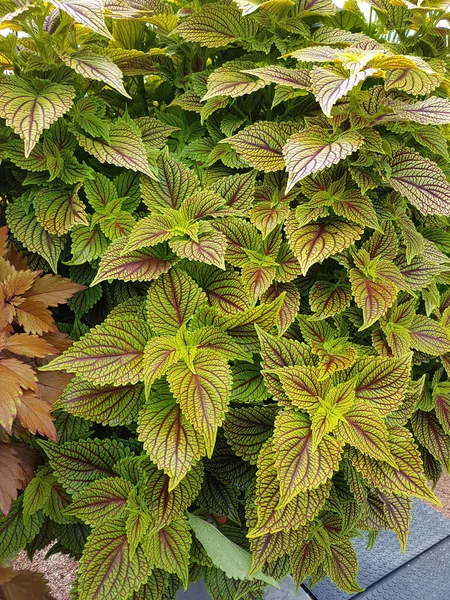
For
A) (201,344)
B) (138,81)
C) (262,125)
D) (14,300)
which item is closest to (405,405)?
(201,344)

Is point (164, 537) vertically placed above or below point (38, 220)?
below

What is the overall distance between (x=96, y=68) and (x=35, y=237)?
24 cm

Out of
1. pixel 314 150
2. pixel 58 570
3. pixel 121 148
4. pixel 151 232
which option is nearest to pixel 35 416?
pixel 151 232

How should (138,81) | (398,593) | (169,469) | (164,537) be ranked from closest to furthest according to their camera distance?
(169,469) → (164,537) → (138,81) → (398,593)

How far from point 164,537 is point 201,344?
27 cm

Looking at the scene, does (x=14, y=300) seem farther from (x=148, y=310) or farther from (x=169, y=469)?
(x=169, y=469)

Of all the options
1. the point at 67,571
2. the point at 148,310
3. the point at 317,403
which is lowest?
the point at 67,571

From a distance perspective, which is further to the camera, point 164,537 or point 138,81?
point 138,81

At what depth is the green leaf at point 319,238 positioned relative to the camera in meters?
0.71

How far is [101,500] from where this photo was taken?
0.75 m

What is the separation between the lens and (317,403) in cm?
70

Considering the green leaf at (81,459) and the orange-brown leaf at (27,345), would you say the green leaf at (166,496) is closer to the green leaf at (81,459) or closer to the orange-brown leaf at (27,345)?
the green leaf at (81,459)

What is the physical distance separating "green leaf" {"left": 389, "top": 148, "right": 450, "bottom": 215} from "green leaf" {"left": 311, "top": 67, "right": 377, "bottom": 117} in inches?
6.3

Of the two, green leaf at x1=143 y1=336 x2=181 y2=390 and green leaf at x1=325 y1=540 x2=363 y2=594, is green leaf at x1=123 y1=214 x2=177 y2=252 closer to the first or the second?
green leaf at x1=143 y1=336 x2=181 y2=390
